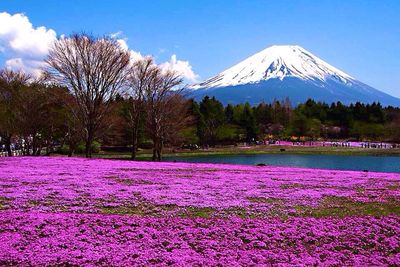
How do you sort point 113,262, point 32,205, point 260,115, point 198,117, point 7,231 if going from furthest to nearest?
1. point 260,115
2. point 198,117
3. point 32,205
4. point 7,231
5. point 113,262

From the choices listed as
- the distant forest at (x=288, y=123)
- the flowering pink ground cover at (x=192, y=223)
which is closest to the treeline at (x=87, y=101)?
the flowering pink ground cover at (x=192, y=223)

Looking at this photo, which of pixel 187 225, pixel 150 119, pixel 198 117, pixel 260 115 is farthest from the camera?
pixel 260 115

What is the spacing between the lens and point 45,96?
5397 cm

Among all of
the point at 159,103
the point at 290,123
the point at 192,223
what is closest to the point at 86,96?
the point at 159,103

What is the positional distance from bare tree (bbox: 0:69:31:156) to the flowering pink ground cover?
3167 cm

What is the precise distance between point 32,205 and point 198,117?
9692 cm

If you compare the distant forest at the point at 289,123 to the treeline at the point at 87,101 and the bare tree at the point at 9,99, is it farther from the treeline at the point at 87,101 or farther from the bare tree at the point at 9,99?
the bare tree at the point at 9,99

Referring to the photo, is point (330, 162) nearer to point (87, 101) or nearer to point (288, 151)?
point (288, 151)

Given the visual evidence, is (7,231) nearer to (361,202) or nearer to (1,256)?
(1,256)

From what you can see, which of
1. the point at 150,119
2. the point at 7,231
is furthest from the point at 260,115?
the point at 7,231

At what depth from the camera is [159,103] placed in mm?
57656

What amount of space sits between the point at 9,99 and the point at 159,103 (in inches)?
784

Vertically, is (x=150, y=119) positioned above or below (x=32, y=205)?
above

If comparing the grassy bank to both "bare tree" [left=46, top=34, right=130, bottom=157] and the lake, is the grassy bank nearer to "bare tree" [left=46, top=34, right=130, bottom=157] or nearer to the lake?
the lake
